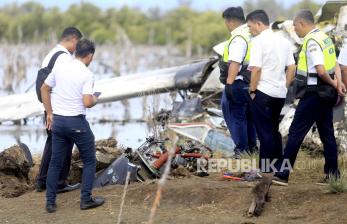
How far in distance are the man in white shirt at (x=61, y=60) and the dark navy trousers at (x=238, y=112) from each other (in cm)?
224

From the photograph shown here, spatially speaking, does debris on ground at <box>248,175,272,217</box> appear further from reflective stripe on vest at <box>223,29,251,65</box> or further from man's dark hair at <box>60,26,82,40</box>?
man's dark hair at <box>60,26,82,40</box>

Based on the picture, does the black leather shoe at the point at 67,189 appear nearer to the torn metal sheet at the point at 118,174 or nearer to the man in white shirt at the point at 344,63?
the torn metal sheet at the point at 118,174

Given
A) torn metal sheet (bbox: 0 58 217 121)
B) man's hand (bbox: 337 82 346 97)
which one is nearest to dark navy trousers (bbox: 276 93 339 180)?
man's hand (bbox: 337 82 346 97)

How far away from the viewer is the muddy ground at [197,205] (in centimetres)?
794

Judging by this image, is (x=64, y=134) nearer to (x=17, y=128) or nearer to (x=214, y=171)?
(x=214, y=171)

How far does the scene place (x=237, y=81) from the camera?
1030 cm

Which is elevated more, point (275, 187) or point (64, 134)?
point (64, 134)

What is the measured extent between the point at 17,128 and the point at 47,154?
9843mm

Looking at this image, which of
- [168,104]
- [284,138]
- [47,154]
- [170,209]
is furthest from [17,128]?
[170,209]

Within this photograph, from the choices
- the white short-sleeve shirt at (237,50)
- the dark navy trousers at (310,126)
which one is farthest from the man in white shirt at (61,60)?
the dark navy trousers at (310,126)

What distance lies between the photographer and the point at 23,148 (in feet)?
34.5

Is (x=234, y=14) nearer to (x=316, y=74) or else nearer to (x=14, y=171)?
(x=316, y=74)

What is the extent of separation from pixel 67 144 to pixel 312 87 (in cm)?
272

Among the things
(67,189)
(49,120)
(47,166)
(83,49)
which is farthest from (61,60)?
(67,189)
